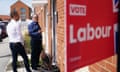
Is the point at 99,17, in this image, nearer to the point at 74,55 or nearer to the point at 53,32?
the point at 74,55

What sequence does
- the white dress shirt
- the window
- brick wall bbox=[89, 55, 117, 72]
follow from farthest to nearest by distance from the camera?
the window, the white dress shirt, brick wall bbox=[89, 55, 117, 72]

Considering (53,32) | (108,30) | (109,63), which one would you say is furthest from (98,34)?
(53,32)

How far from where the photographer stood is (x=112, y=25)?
5.92 ft

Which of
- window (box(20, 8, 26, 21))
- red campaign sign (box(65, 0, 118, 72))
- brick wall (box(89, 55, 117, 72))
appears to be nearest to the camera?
red campaign sign (box(65, 0, 118, 72))

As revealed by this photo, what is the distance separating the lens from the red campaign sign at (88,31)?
1.51 meters

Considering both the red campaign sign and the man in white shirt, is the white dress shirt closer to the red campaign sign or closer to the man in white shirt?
the man in white shirt

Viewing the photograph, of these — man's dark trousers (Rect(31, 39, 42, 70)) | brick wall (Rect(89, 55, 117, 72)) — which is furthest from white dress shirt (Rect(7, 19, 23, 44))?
brick wall (Rect(89, 55, 117, 72))

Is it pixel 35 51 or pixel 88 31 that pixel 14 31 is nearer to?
pixel 35 51

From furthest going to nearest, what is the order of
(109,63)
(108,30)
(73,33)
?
(109,63)
(108,30)
(73,33)

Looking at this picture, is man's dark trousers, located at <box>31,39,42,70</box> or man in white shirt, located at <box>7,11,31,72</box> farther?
man's dark trousers, located at <box>31,39,42,70</box>

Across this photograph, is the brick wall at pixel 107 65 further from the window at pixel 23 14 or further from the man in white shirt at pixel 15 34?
the window at pixel 23 14

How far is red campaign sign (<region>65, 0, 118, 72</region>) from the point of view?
1515 millimetres

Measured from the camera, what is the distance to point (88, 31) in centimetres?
166

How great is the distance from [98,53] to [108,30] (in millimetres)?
155
